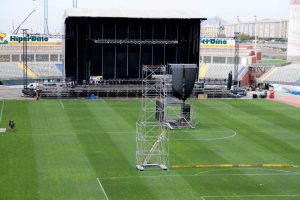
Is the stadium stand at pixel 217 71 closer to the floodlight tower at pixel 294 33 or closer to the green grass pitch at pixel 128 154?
the floodlight tower at pixel 294 33

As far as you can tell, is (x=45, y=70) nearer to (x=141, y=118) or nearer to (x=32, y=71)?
(x=32, y=71)

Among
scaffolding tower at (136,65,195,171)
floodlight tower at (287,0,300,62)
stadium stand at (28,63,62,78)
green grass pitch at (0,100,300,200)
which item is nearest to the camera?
green grass pitch at (0,100,300,200)

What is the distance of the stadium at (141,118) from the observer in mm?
38156

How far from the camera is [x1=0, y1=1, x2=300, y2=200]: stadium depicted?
125 feet

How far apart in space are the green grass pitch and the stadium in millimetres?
90

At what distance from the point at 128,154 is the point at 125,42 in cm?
3796

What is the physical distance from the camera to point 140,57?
84.8m

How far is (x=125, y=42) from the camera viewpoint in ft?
270

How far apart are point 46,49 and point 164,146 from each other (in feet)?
231

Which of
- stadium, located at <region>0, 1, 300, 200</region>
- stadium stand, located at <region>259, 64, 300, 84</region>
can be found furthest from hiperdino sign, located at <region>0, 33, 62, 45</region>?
stadium stand, located at <region>259, 64, 300, 84</region>

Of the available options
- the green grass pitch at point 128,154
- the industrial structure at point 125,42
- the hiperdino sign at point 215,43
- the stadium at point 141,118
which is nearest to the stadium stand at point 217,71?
the stadium at point 141,118

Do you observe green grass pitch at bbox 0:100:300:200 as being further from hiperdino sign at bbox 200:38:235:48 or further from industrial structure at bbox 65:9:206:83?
hiperdino sign at bbox 200:38:235:48

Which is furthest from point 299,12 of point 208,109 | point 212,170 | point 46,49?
point 212,170

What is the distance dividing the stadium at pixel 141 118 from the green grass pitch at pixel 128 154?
0.09m
